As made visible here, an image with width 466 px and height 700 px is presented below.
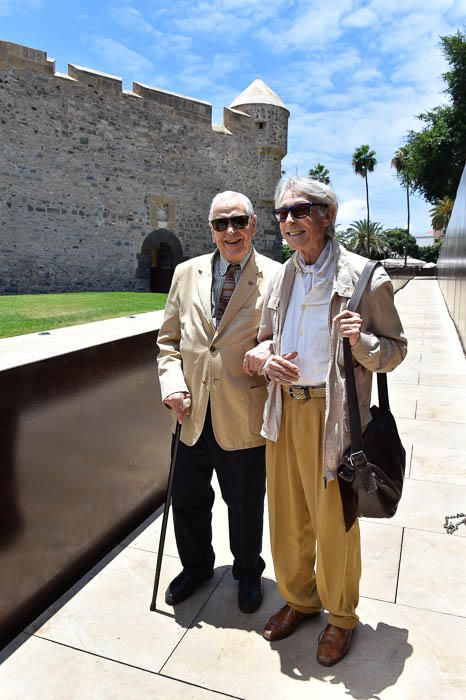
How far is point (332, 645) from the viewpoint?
2201mm

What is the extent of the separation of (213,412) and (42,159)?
18138mm

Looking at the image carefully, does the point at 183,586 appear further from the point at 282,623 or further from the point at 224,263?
the point at 224,263

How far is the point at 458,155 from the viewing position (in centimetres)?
2806

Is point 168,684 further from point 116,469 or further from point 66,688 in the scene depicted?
Result: point 116,469

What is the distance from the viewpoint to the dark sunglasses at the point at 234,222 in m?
2.33

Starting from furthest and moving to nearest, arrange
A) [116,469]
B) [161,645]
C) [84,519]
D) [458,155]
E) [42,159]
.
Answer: [458,155] < [42,159] < [116,469] < [84,519] < [161,645]

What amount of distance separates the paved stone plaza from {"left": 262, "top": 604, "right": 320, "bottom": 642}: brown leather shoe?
0.11 ft

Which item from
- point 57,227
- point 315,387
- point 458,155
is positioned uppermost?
point 458,155

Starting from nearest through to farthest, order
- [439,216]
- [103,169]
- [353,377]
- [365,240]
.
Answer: [353,377] → [103,169] → [439,216] → [365,240]

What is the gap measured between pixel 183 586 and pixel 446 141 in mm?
30463

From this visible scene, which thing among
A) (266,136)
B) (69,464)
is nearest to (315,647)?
(69,464)

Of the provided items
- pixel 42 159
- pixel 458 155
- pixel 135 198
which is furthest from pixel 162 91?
pixel 458 155

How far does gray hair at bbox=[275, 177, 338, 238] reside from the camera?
2.04 metres

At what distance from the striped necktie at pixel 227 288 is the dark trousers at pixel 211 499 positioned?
1.55ft
